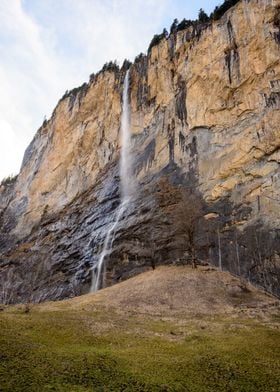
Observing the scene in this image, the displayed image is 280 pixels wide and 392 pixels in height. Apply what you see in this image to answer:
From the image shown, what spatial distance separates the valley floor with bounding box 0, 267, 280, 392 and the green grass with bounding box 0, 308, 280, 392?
0.11 ft

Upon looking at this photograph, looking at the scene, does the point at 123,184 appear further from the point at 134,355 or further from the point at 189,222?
the point at 134,355

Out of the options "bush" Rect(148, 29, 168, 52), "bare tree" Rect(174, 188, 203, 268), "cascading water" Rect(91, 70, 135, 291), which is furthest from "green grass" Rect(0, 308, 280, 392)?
"bush" Rect(148, 29, 168, 52)

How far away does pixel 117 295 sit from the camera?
32.5 m

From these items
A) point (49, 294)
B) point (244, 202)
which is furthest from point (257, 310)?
point (49, 294)

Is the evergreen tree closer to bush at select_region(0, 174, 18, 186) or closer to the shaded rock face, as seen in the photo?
the shaded rock face

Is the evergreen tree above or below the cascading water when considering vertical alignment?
above

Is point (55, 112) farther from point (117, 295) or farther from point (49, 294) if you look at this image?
point (117, 295)

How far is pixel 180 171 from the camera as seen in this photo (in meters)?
47.4

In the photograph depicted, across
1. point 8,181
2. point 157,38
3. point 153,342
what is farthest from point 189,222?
point 8,181

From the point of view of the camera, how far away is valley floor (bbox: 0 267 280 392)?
45.4 ft

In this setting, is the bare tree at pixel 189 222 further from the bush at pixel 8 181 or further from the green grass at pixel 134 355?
the bush at pixel 8 181

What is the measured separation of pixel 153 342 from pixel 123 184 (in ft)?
116

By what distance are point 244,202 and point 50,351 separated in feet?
85.0

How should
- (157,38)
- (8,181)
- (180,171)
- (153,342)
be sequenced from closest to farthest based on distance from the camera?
(153,342) → (180,171) → (157,38) → (8,181)
